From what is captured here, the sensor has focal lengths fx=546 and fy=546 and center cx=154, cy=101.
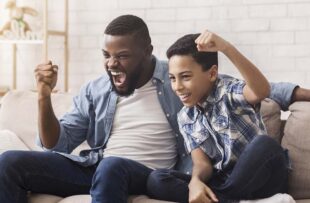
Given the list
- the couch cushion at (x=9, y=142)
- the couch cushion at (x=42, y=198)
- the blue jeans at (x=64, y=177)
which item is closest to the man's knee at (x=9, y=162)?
the blue jeans at (x=64, y=177)

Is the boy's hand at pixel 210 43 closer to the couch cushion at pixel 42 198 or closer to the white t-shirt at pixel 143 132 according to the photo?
the white t-shirt at pixel 143 132

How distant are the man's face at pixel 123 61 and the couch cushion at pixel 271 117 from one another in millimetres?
454

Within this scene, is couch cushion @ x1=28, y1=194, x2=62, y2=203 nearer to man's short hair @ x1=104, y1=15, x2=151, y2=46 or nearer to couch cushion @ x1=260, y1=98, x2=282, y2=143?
man's short hair @ x1=104, y1=15, x2=151, y2=46

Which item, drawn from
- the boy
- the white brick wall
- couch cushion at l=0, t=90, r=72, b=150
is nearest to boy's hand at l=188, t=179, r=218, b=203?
the boy

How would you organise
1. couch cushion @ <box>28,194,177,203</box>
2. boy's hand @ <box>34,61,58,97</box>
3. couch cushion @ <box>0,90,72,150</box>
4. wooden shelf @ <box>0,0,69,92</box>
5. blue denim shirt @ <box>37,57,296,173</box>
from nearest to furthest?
1. couch cushion @ <box>28,194,177,203</box>
2. boy's hand @ <box>34,61,58,97</box>
3. blue denim shirt @ <box>37,57,296,173</box>
4. couch cushion @ <box>0,90,72,150</box>
5. wooden shelf @ <box>0,0,69,92</box>

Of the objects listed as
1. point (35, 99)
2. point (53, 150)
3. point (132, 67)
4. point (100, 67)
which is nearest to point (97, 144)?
point (53, 150)

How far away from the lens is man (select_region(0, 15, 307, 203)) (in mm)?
1663

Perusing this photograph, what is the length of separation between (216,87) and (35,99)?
0.86 meters

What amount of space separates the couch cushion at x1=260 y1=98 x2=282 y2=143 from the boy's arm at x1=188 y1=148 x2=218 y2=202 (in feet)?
1.00

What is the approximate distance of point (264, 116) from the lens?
73.7 inches

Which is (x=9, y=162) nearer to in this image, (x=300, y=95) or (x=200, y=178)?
(x=200, y=178)

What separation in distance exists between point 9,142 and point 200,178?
83 centimetres

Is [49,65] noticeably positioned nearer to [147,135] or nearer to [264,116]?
[147,135]

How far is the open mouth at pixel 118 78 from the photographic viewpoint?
69.9 inches
